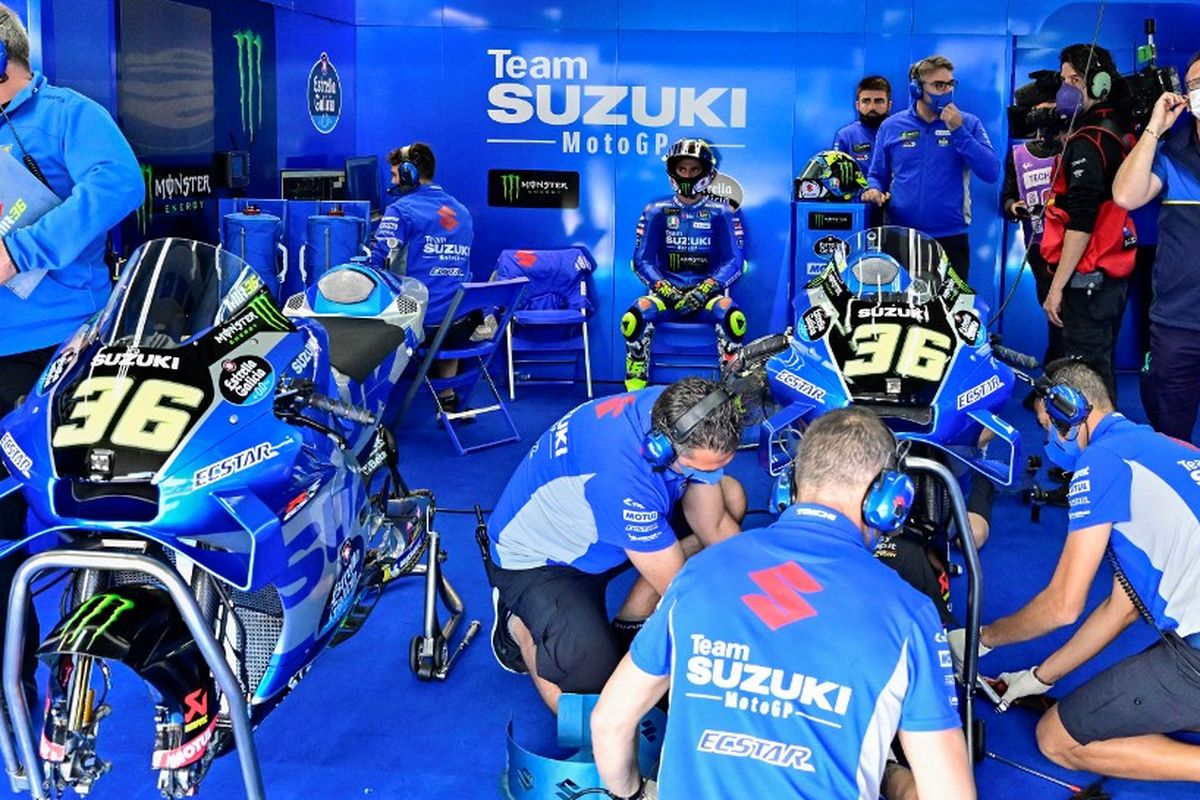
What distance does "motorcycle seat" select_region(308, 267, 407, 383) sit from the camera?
414 centimetres

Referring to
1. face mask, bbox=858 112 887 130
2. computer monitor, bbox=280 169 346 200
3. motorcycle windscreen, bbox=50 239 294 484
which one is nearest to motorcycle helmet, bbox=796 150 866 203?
face mask, bbox=858 112 887 130

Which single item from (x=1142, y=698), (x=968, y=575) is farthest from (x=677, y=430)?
(x=1142, y=698)

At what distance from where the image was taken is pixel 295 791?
352cm

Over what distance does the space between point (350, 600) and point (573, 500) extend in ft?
2.12

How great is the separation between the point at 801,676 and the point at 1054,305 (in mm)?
4646

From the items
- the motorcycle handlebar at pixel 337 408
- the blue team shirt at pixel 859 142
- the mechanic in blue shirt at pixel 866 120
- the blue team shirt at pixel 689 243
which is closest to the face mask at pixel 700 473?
the motorcycle handlebar at pixel 337 408

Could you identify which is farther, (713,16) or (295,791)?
(713,16)

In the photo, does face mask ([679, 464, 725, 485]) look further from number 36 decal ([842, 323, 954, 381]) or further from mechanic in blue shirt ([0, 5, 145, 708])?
mechanic in blue shirt ([0, 5, 145, 708])

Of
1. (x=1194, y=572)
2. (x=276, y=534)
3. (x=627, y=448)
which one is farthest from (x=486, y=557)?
(x=1194, y=572)

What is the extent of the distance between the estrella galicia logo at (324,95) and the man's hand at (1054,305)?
5037 mm

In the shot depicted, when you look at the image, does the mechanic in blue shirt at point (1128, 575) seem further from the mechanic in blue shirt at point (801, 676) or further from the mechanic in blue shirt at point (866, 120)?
the mechanic in blue shirt at point (866, 120)

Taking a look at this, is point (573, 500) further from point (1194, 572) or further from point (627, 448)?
point (1194, 572)

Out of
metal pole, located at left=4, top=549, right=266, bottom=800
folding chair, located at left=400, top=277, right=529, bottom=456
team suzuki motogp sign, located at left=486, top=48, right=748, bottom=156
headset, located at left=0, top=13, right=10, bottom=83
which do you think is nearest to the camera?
metal pole, located at left=4, top=549, right=266, bottom=800

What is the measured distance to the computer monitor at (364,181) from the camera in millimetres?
9188
